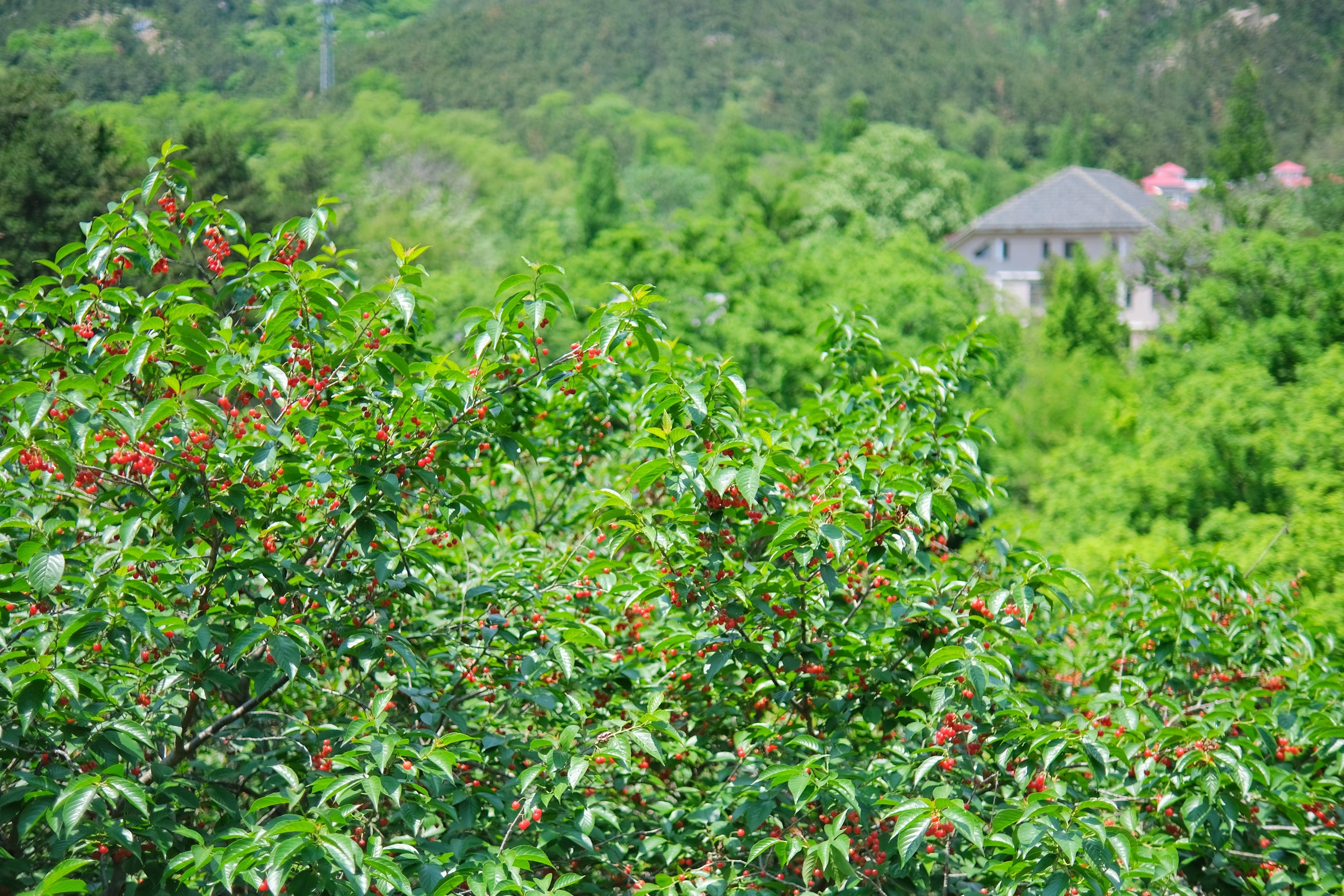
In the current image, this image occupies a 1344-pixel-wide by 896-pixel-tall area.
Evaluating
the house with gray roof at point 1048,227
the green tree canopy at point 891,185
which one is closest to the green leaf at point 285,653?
the green tree canopy at point 891,185

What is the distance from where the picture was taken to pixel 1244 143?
141 ft

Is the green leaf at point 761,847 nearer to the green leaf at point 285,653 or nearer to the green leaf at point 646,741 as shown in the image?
the green leaf at point 646,741

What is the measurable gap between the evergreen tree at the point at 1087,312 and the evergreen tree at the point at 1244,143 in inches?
801

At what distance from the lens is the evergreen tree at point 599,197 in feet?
123

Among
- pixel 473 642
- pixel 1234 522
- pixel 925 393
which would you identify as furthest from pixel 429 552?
pixel 1234 522

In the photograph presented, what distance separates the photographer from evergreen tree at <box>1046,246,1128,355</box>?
24.2 meters

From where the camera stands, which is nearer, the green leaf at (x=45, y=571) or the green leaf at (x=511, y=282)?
the green leaf at (x=45, y=571)

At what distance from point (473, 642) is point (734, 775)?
88 cm

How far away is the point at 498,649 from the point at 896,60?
265ft

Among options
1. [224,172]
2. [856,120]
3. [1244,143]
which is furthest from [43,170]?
[1244,143]

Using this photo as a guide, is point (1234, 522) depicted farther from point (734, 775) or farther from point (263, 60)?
point (263, 60)

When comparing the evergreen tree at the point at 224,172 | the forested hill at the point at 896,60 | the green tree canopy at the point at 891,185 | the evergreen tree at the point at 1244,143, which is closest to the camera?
the evergreen tree at the point at 224,172

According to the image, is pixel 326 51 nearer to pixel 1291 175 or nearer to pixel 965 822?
pixel 1291 175

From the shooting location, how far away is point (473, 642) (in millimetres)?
3037
